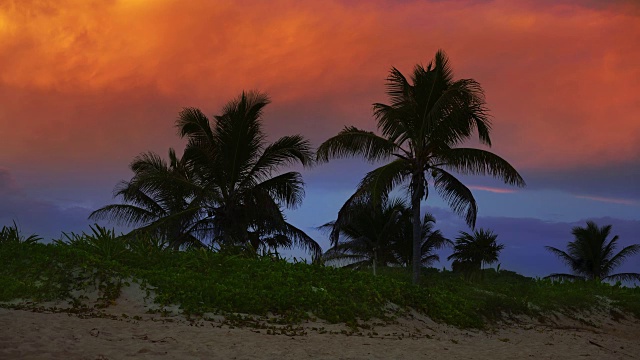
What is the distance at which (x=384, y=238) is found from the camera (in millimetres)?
37594

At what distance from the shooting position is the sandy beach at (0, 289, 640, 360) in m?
9.03

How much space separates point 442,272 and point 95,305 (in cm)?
2685

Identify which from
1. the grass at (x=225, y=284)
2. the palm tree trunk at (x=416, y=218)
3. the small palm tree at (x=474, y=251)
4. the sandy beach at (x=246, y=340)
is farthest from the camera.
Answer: the small palm tree at (x=474, y=251)

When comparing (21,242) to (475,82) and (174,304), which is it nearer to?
(174,304)

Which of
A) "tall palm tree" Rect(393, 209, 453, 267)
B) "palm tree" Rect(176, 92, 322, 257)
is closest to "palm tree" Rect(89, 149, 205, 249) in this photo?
"palm tree" Rect(176, 92, 322, 257)

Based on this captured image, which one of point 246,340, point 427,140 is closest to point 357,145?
point 427,140

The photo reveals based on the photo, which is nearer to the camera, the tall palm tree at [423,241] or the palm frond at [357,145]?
the palm frond at [357,145]

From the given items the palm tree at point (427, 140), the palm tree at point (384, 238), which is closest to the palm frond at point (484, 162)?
the palm tree at point (427, 140)

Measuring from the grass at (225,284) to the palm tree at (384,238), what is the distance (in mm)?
16074

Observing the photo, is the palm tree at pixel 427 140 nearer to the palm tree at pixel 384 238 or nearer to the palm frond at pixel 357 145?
the palm frond at pixel 357 145

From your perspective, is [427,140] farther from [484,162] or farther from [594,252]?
[594,252]

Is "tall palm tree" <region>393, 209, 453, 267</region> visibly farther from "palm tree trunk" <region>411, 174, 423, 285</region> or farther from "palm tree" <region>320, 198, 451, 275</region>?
"palm tree trunk" <region>411, 174, 423, 285</region>

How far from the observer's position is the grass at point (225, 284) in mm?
13586

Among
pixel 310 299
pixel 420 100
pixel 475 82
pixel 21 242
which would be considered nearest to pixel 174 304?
pixel 310 299
